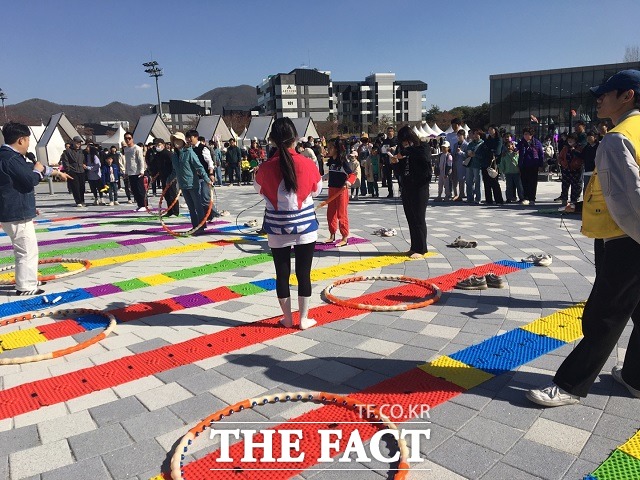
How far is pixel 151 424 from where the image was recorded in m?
3.26

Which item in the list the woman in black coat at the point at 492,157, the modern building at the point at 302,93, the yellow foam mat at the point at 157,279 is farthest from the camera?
the modern building at the point at 302,93

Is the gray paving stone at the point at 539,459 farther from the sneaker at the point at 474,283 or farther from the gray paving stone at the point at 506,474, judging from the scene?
the sneaker at the point at 474,283

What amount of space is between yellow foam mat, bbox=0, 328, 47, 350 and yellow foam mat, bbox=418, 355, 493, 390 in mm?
3993

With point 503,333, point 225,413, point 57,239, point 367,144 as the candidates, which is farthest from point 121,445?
point 367,144

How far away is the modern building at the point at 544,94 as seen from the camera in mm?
47500

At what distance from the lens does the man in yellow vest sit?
9.14 ft

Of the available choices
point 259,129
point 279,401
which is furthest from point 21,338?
point 259,129

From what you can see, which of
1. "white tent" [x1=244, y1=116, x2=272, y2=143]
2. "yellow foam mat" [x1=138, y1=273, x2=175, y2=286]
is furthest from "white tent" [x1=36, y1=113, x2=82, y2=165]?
"yellow foam mat" [x1=138, y1=273, x2=175, y2=286]

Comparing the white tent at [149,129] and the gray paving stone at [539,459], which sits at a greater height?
the white tent at [149,129]

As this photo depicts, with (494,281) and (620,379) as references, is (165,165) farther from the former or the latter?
(620,379)

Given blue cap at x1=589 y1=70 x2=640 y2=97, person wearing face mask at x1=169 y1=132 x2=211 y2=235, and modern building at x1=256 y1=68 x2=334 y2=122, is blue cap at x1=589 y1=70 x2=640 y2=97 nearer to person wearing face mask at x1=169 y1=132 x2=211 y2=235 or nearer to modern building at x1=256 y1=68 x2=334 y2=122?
person wearing face mask at x1=169 y1=132 x2=211 y2=235

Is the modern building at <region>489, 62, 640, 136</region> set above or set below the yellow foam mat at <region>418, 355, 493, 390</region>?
above

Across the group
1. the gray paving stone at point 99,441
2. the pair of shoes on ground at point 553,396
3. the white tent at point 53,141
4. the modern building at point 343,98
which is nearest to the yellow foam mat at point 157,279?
the gray paving stone at point 99,441

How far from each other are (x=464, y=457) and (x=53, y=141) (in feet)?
112
